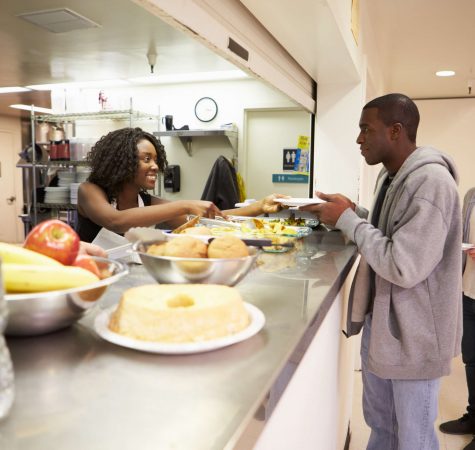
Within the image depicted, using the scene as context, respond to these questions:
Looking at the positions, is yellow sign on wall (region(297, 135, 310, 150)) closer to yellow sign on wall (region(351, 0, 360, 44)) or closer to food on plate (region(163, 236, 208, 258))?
yellow sign on wall (region(351, 0, 360, 44))

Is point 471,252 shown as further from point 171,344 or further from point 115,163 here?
point 171,344

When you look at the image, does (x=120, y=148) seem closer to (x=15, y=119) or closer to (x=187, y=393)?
(x=187, y=393)

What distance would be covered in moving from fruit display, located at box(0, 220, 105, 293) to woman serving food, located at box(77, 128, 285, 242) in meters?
1.15

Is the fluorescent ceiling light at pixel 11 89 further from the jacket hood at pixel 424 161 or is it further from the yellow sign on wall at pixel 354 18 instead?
the jacket hood at pixel 424 161

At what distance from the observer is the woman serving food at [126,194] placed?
1989 millimetres

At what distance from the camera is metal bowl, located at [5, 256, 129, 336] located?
66 centimetres

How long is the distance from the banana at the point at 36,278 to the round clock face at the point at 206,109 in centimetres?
466

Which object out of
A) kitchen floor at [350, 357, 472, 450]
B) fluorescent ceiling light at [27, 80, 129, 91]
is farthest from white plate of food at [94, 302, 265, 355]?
fluorescent ceiling light at [27, 80, 129, 91]

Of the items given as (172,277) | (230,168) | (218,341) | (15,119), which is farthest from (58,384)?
(15,119)

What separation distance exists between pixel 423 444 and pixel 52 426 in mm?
1527

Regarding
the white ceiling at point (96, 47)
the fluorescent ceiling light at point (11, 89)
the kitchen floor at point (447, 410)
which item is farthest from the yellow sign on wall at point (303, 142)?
the fluorescent ceiling light at point (11, 89)

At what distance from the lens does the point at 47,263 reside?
0.74 meters

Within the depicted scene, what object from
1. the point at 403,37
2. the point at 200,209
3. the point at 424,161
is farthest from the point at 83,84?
the point at 424,161

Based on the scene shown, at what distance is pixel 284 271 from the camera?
1433 mm
